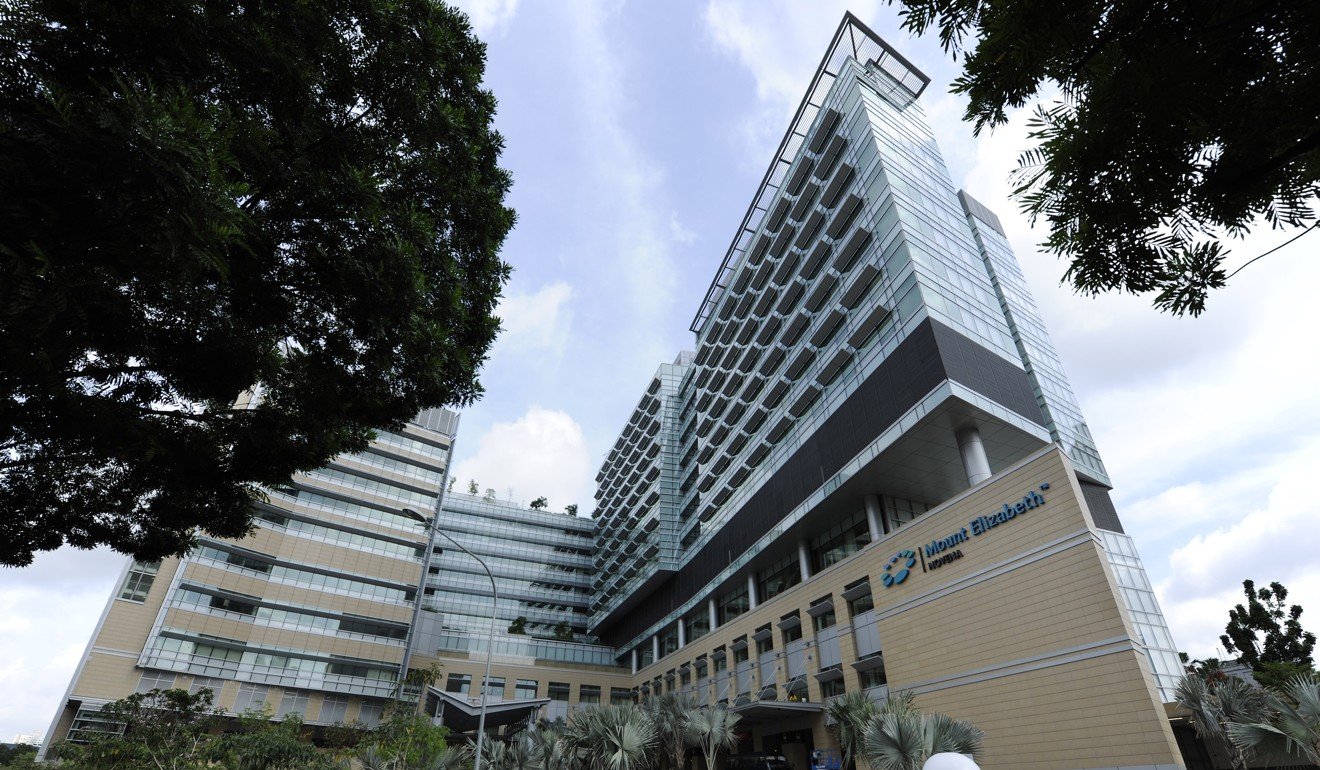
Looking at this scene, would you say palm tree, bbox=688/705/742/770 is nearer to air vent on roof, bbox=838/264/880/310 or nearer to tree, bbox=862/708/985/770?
tree, bbox=862/708/985/770

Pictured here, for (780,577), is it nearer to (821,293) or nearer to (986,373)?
(821,293)

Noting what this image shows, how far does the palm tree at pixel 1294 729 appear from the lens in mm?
12844

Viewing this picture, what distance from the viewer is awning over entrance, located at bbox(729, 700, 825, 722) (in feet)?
98.9

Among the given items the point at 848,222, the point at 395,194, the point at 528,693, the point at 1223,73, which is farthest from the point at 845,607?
the point at 528,693

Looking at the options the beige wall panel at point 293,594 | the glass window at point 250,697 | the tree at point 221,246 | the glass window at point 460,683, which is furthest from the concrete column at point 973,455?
the glass window at point 460,683

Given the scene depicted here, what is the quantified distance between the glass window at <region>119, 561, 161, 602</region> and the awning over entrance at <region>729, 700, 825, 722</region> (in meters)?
47.7

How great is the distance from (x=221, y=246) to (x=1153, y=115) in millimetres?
8431

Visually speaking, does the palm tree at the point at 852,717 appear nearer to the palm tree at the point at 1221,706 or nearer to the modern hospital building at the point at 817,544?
the modern hospital building at the point at 817,544

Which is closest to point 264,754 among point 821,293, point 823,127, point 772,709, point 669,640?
point 772,709

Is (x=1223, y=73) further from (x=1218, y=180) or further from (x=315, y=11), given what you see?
(x=315, y=11)

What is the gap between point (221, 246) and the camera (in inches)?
263

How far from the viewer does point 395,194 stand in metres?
10.3

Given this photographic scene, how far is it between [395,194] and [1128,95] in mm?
10204

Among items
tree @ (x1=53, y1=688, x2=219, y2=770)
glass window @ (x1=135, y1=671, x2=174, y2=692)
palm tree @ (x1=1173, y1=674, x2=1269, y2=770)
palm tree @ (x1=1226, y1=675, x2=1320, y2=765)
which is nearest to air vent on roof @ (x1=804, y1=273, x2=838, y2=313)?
palm tree @ (x1=1173, y1=674, x2=1269, y2=770)
